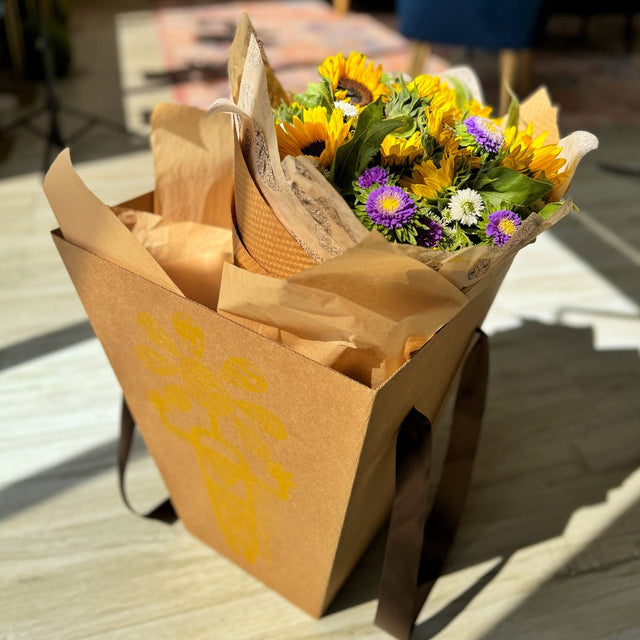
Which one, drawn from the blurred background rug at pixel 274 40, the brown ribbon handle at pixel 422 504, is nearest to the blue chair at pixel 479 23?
the blurred background rug at pixel 274 40

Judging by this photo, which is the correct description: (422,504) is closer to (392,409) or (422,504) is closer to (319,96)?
(392,409)

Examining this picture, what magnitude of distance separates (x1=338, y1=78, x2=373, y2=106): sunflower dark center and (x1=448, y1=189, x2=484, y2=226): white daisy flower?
0.17 metres

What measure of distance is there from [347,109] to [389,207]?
0.43 ft

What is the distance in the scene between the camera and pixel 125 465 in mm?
936

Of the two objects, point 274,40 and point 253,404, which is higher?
point 253,404

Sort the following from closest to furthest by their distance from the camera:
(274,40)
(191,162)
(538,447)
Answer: (191,162) < (538,447) < (274,40)

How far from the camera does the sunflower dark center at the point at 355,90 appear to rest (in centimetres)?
67

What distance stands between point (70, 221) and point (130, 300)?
0.31ft

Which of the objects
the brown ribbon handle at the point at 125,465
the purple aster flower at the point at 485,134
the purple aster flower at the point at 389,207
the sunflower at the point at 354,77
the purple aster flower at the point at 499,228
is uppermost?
the sunflower at the point at 354,77

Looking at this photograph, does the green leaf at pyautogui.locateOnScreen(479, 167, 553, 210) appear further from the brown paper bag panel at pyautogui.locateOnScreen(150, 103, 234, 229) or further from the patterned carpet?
the patterned carpet

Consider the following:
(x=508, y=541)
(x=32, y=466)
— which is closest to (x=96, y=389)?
(x=32, y=466)

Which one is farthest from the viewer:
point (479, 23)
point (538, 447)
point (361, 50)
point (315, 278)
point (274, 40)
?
point (274, 40)

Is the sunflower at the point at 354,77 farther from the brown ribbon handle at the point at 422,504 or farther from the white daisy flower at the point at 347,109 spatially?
the brown ribbon handle at the point at 422,504

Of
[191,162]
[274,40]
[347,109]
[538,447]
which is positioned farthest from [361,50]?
[347,109]
